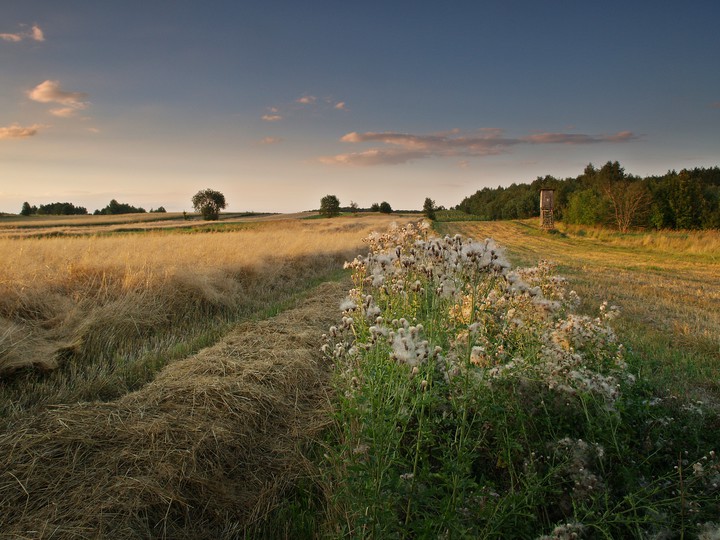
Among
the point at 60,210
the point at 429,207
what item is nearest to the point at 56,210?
the point at 60,210

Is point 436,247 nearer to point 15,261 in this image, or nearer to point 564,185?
point 15,261

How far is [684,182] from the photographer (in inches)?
1718

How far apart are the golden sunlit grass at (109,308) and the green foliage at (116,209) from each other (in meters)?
74.4

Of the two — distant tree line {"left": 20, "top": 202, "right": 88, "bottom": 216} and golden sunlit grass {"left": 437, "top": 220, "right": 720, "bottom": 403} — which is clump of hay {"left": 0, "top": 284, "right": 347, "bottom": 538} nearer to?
golden sunlit grass {"left": 437, "top": 220, "right": 720, "bottom": 403}

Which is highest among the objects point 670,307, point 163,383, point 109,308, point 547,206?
point 547,206

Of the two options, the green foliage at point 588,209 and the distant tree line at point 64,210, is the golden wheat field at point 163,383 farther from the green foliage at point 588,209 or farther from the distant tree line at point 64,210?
the distant tree line at point 64,210

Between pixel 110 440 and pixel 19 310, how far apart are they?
394 centimetres

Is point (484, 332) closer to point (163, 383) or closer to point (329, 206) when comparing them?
point (163, 383)

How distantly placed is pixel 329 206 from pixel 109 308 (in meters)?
63.9

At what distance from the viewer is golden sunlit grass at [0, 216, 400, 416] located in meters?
4.46

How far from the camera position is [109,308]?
6.21m

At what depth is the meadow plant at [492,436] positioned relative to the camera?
221 centimetres

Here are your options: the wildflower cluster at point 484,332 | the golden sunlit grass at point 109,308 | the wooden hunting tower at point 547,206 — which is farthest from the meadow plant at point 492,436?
the wooden hunting tower at point 547,206

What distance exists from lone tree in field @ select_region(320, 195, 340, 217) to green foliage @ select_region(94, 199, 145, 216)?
3551cm
